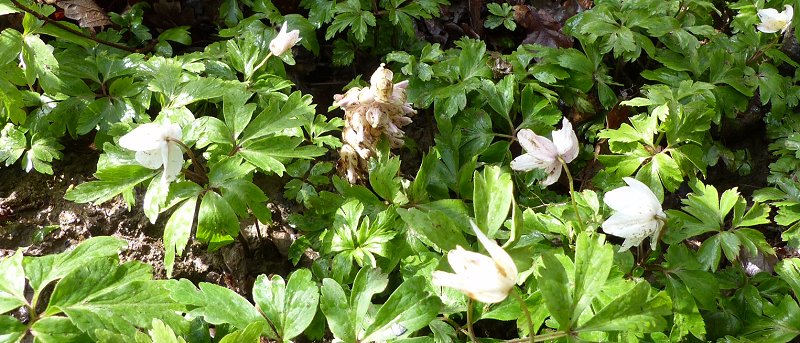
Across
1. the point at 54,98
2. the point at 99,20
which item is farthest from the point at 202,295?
the point at 99,20

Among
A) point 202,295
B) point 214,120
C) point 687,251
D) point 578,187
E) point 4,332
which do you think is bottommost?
point 578,187

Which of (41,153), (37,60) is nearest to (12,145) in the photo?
(41,153)

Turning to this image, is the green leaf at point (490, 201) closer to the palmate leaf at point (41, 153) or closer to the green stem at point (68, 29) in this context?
the palmate leaf at point (41, 153)

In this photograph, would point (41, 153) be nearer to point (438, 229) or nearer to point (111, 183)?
point (111, 183)

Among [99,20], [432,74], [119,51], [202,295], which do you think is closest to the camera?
[202,295]

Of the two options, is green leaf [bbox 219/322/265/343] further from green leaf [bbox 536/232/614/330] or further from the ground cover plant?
green leaf [bbox 536/232/614/330]

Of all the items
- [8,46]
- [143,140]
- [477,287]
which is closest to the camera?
[477,287]

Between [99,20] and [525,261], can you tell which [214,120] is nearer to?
[525,261]

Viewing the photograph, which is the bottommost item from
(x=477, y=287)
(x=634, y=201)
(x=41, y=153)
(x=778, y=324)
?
(x=778, y=324)
